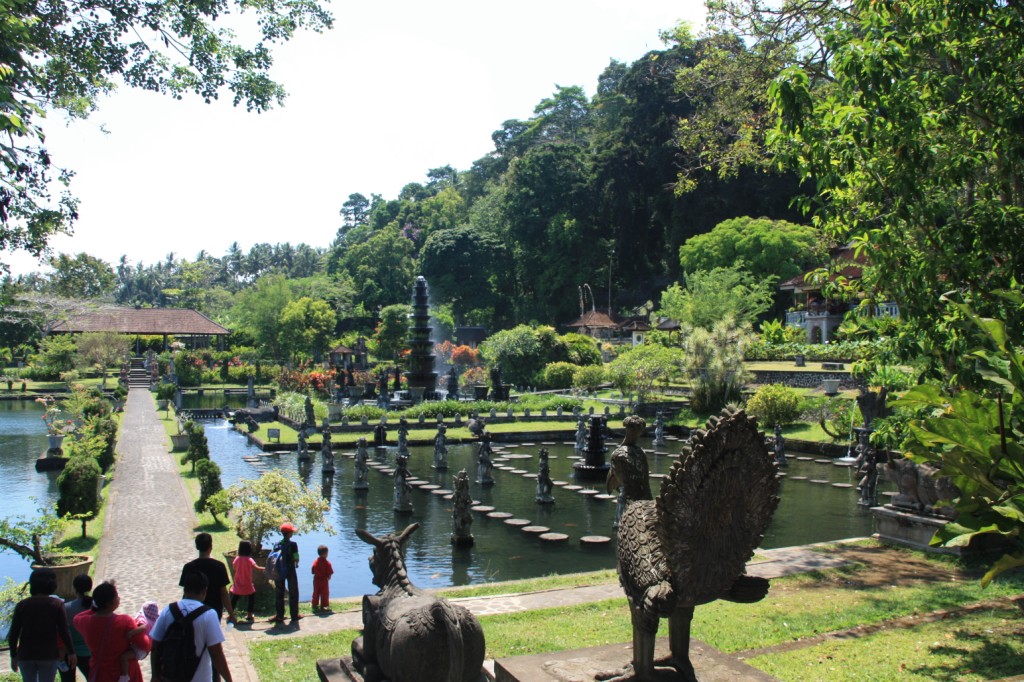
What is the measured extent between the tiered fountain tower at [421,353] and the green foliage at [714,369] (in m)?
12.7

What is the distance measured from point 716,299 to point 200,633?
37277mm

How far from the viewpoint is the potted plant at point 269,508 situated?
11.3 meters

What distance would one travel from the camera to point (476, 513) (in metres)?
17.5

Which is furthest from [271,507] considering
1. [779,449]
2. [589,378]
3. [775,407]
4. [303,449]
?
[589,378]

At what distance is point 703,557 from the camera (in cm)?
599

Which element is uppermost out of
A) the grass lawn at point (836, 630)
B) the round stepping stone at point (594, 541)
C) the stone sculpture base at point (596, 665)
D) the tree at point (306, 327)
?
the tree at point (306, 327)

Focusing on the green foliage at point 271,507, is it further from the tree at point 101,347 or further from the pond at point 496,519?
the tree at point 101,347

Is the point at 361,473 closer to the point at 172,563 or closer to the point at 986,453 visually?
the point at 172,563

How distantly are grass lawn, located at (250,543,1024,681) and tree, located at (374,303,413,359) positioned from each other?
1895 inches

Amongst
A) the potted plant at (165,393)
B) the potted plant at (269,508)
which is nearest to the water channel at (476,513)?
the potted plant at (269,508)

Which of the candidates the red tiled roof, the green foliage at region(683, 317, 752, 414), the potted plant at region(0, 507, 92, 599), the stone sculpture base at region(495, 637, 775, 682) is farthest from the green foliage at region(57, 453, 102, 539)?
the red tiled roof

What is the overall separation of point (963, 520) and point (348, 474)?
19305 mm

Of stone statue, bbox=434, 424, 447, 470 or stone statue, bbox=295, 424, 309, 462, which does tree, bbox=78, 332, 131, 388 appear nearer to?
stone statue, bbox=295, 424, 309, 462

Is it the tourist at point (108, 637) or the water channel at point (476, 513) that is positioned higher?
the tourist at point (108, 637)
